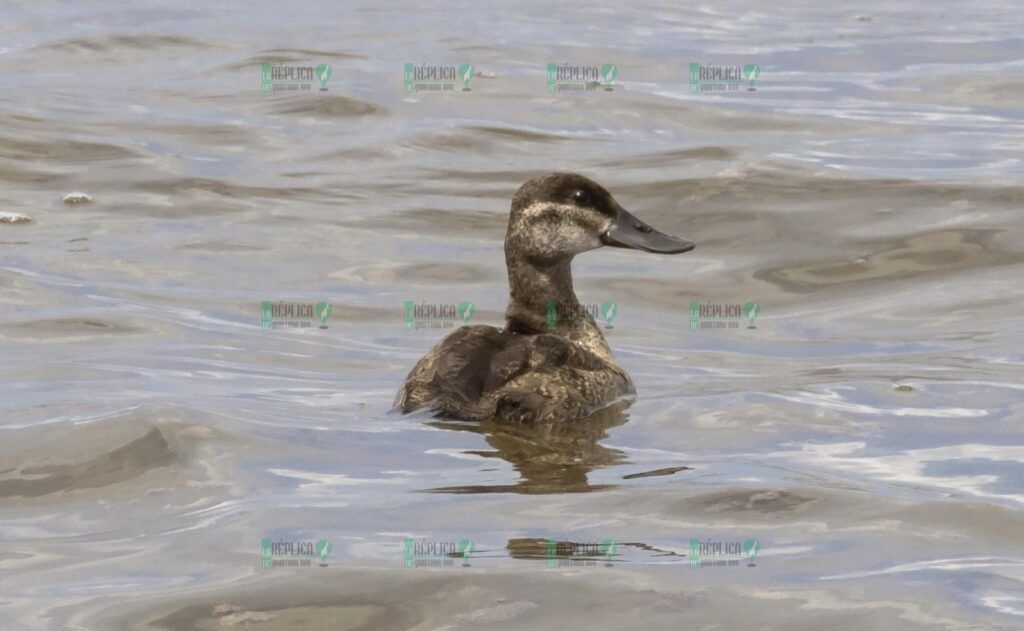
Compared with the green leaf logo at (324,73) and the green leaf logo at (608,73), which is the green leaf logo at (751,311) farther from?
the green leaf logo at (324,73)

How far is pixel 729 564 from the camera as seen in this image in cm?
650

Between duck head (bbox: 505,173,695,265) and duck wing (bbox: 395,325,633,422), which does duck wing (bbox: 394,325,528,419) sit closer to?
duck wing (bbox: 395,325,633,422)

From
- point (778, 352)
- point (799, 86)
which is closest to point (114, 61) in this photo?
point (799, 86)

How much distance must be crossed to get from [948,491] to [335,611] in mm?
2693

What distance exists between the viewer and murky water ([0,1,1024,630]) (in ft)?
21.0

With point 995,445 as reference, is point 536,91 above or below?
above

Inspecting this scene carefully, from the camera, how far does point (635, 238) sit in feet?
32.9

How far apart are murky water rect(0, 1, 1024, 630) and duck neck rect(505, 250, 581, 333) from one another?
0.59 meters

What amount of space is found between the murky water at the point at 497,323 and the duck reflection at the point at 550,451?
3 centimetres

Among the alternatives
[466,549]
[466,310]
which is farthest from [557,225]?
[466,549]

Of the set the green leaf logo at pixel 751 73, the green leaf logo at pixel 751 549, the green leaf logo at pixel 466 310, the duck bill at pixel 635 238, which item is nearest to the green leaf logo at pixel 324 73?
the green leaf logo at pixel 751 73

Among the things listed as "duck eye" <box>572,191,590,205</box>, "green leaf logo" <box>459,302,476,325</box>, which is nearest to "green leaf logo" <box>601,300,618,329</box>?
"green leaf logo" <box>459,302,476,325</box>

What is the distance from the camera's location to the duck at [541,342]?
8680mm

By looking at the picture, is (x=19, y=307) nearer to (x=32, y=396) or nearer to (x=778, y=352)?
(x=32, y=396)
